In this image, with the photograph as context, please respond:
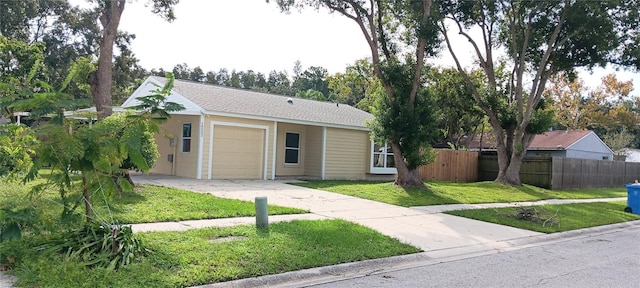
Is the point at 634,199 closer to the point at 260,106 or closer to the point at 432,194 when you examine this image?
the point at 432,194

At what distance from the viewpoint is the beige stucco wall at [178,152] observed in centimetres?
1750

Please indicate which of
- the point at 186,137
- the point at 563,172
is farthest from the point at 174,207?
the point at 563,172

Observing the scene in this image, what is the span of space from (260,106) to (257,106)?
0.21m

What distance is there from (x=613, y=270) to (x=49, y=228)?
8214 millimetres

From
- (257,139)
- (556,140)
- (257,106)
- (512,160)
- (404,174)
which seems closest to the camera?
(404,174)

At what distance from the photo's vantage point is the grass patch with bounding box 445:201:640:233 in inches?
453

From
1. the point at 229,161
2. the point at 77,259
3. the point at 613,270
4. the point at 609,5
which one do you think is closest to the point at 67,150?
the point at 77,259

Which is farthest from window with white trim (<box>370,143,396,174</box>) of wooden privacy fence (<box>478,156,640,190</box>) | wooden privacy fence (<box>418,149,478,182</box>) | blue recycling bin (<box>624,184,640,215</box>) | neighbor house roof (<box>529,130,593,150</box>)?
neighbor house roof (<box>529,130,593,150</box>)

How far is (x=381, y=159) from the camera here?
23031 mm

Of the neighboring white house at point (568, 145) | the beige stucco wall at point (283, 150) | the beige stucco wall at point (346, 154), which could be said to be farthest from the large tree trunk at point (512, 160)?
the neighboring white house at point (568, 145)

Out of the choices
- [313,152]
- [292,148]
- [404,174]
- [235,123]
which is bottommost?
[404,174]

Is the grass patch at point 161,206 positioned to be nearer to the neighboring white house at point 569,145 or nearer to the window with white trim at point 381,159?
the window with white trim at point 381,159

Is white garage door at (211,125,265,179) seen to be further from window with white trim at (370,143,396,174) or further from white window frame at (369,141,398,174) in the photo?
window with white trim at (370,143,396,174)

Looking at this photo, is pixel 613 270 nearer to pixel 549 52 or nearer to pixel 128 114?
pixel 128 114
